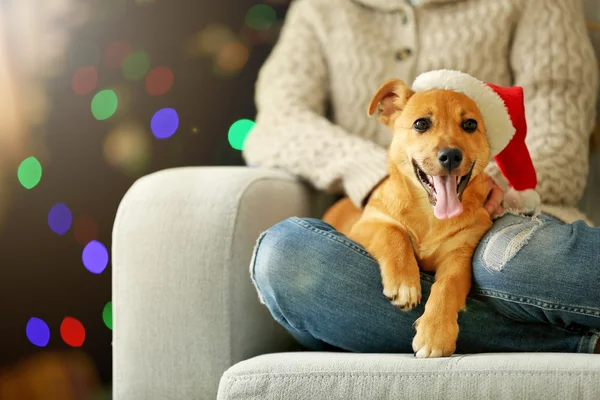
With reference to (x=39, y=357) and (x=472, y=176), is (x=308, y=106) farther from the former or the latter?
(x=39, y=357)

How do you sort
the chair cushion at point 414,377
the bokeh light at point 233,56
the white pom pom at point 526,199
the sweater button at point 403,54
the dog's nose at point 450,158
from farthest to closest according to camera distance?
the bokeh light at point 233,56 → the sweater button at point 403,54 → the white pom pom at point 526,199 → the dog's nose at point 450,158 → the chair cushion at point 414,377

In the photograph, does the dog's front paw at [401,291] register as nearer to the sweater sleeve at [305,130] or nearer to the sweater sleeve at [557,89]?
the sweater sleeve at [305,130]

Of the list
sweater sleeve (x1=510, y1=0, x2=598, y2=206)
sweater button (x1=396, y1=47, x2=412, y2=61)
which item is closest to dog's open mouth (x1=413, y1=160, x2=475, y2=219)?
sweater sleeve (x1=510, y1=0, x2=598, y2=206)

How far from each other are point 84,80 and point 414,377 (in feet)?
3.92

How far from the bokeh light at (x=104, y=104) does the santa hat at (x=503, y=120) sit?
0.91m

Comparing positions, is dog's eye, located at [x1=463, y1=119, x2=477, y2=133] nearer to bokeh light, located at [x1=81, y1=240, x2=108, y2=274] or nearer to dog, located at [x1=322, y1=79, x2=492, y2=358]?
dog, located at [x1=322, y1=79, x2=492, y2=358]

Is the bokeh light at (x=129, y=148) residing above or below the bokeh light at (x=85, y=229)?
above

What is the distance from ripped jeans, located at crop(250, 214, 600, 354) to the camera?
94 cm

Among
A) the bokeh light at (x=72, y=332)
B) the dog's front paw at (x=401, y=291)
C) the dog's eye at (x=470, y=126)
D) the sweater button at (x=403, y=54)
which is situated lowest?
the bokeh light at (x=72, y=332)

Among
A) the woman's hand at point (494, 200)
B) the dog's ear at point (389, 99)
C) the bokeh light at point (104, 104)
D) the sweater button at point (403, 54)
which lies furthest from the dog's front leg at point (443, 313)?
the bokeh light at point (104, 104)

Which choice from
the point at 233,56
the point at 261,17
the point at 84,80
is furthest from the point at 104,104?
the point at 261,17

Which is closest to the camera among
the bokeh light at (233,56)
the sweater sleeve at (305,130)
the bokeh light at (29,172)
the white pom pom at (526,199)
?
the white pom pom at (526,199)

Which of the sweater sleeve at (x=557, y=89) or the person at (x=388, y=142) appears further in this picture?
the sweater sleeve at (x=557, y=89)

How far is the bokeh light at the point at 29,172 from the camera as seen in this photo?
5.45 ft
